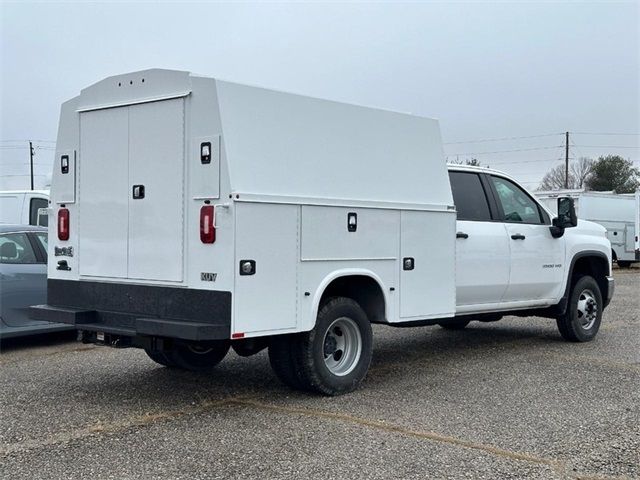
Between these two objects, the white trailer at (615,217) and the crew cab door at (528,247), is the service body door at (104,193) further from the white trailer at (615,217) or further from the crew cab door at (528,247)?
the white trailer at (615,217)

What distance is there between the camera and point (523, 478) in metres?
4.83

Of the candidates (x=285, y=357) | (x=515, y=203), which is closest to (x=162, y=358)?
(x=285, y=357)

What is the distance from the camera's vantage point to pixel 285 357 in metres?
6.58

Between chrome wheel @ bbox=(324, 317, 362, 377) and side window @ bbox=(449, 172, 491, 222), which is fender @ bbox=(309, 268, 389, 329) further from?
side window @ bbox=(449, 172, 491, 222)

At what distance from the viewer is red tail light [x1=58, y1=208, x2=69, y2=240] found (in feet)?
23.2

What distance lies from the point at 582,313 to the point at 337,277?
15.8 feet

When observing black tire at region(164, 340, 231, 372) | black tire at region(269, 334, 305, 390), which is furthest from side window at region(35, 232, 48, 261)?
black tire at region(269, 334, 305, 390)

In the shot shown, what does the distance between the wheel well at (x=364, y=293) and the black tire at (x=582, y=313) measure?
3.70m

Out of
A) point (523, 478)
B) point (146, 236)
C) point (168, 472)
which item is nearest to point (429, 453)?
point (523, 478)

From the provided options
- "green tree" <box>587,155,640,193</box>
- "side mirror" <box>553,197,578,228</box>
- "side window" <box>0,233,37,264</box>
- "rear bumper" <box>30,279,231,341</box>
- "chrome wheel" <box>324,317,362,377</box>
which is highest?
"green tree" <box>587,155,640,193</box>

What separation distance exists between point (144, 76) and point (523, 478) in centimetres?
437

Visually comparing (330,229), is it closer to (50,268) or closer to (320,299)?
(320,299)

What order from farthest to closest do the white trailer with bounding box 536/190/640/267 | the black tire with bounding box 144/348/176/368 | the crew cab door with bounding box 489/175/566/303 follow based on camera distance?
the white trailer with bounding box 536/190/640/267 < the crew cab door with bounding box 489/175/566/303 < the black tire with bounding box 144/348/176/368

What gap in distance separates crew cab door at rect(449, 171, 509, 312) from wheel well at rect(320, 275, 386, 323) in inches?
49.7
